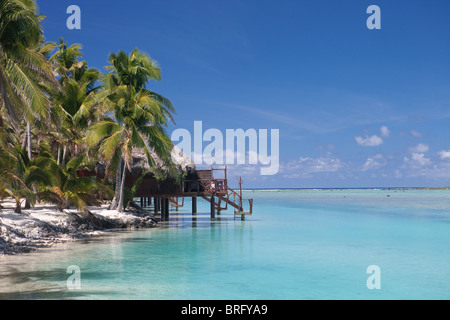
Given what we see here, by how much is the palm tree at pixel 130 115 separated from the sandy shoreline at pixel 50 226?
1.24 meters

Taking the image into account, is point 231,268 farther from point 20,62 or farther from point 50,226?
point 50,226

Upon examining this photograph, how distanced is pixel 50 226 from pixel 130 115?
6.69 metres

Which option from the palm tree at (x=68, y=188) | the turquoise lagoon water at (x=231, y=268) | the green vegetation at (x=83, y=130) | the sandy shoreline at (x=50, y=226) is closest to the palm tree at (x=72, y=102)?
the green vegetation at (x=83, y=130)

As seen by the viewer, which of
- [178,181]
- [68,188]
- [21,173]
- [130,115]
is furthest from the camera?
[178,181]

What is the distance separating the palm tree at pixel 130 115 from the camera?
19.5 m

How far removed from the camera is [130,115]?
20625 millimetres

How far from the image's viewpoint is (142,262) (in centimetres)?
1213

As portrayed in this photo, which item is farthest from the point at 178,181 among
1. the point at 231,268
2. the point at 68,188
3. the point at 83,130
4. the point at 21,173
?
the point at 231,268

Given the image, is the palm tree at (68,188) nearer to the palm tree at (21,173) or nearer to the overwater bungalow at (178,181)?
the palm tree at (21,173)

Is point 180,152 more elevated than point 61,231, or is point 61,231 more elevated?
point 180,152

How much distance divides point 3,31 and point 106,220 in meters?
11.4

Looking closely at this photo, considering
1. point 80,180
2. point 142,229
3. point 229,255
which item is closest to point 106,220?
point 142,229

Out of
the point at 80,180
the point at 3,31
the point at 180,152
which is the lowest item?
the point at 80,180

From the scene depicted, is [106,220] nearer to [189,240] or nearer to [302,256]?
[189,240]
